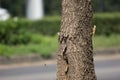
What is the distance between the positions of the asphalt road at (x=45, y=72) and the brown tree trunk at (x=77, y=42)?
21.2 feet

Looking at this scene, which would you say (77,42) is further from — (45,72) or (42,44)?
(42,44)

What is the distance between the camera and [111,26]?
59.1 feet

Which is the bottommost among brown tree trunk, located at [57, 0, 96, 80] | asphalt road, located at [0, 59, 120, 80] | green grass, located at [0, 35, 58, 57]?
brown tree trunk, located at [57, 0, 96, 80]

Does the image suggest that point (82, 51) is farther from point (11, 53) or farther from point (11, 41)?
point (11, 41)

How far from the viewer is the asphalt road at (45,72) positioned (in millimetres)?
10823

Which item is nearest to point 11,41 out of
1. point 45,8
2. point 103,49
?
point 103,49

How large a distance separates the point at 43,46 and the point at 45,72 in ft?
11.7

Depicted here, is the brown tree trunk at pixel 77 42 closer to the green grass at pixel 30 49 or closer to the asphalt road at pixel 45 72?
the asphalt road at pixel 45 72

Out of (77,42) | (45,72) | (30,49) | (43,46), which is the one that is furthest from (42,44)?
(77,42)

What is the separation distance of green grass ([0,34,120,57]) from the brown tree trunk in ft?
32.3

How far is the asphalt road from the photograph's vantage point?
10823 millimetres

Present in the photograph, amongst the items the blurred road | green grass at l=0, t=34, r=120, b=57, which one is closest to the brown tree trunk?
the blurred road

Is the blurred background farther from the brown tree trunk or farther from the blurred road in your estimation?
the brown tree trunk

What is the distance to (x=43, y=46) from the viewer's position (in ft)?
49.4
